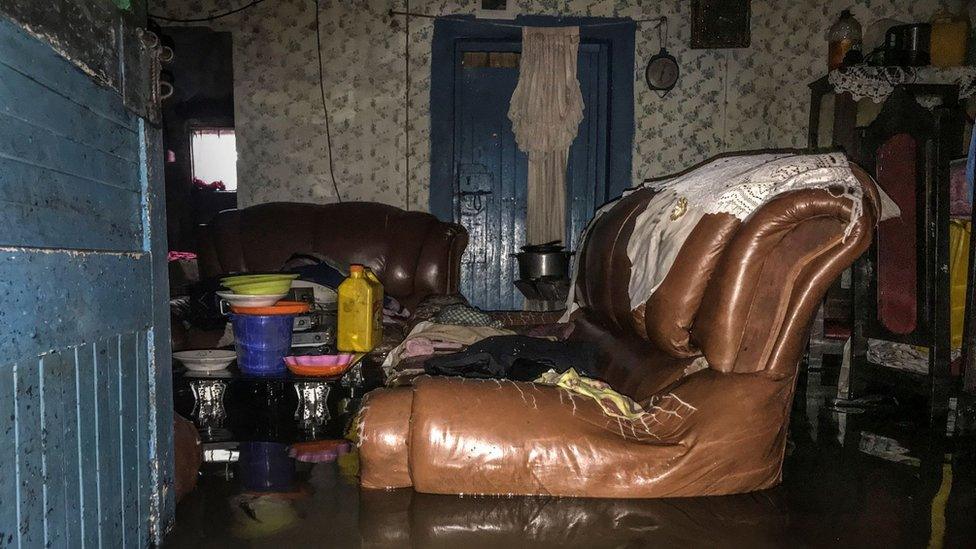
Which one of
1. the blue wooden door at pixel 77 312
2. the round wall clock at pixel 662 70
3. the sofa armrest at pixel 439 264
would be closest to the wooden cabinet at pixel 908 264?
the round wall clock at pixel 662 70

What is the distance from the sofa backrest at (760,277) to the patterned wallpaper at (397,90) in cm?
335

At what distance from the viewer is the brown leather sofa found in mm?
1437

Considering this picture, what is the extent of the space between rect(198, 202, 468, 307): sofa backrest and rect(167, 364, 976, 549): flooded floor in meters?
1.95

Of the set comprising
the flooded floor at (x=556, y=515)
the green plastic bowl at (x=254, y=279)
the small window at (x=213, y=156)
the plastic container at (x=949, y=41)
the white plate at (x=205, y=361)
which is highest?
the plastic container at (x=949, y=41)

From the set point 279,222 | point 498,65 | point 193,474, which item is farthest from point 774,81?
point 193,474

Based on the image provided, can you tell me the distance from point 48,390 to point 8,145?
34 centimetres

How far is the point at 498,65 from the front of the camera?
4.70m

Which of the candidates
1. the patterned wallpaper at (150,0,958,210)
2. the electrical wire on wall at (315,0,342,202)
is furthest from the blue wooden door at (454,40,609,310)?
the electrical wire on wall at (315,0,342,202)

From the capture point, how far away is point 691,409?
4.83 feet

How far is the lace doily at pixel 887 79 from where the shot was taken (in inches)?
136

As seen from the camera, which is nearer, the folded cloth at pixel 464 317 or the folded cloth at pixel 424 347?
the folded cloth at pixel 424 347

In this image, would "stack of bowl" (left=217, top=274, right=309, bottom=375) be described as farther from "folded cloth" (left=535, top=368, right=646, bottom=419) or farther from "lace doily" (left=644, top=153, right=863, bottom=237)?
"lace doily" (left=644, top=153, right=863, bottom=237)

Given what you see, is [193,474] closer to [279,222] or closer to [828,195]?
[828,195]

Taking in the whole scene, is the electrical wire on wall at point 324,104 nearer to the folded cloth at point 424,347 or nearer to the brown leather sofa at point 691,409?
the folded cloth at point 424,347
